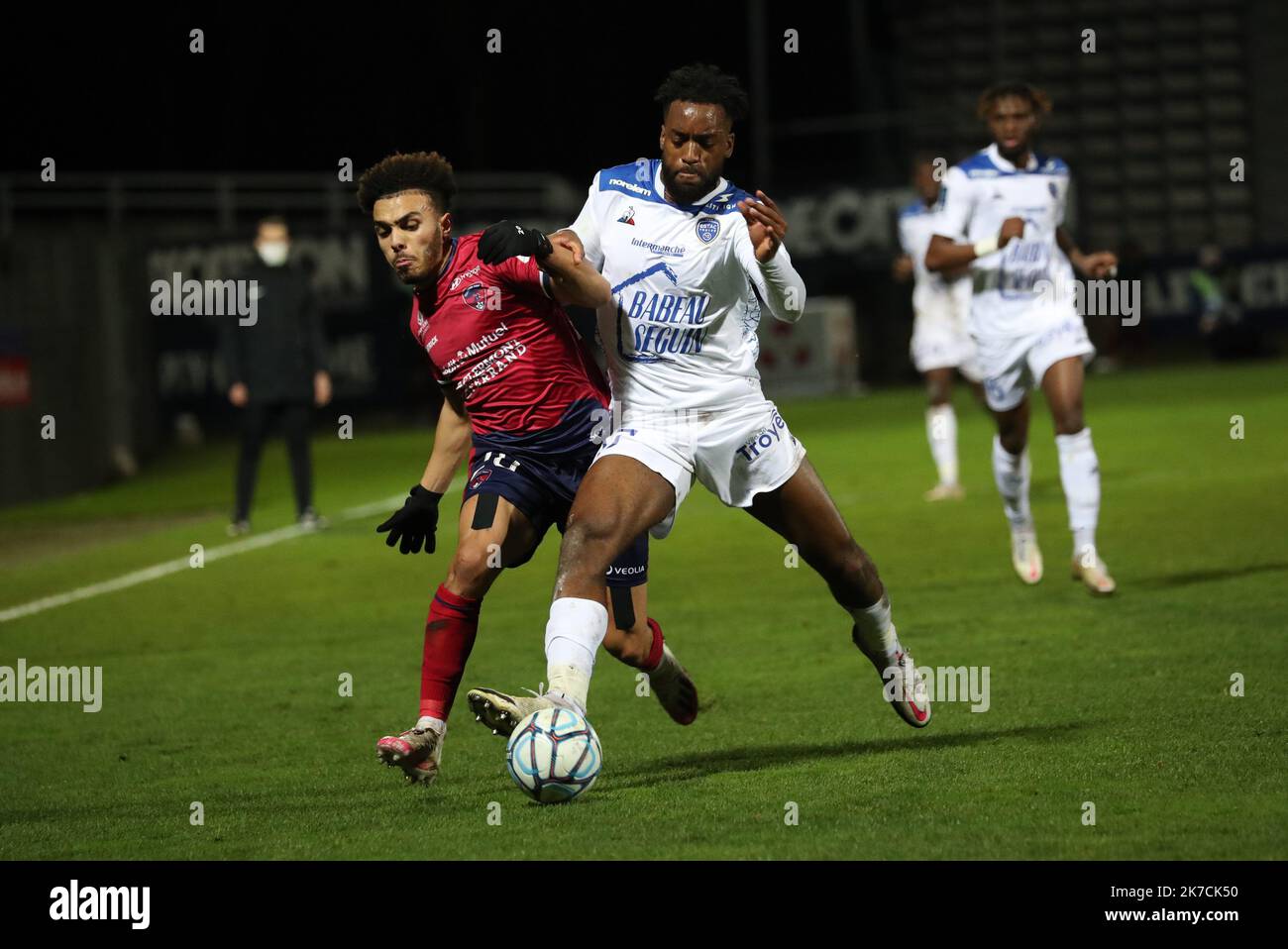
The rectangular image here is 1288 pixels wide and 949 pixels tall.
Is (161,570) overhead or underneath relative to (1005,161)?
underneath

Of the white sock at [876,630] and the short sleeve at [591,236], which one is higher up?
the short sleeve at [591,236]

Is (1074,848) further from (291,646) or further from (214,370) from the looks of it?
(214,370)

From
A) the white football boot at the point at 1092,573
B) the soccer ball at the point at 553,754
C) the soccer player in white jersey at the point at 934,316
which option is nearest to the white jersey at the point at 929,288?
the soccer player in white jersey at the point at 934,316

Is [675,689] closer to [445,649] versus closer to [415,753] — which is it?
[445,649]

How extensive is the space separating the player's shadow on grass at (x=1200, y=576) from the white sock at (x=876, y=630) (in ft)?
12.0

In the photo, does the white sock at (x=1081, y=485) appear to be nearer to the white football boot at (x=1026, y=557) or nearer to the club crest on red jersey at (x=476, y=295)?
the white football boot at (x=1026, y=557)

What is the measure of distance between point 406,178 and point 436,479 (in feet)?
3.33

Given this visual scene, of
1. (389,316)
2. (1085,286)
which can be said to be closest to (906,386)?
(1085,286)

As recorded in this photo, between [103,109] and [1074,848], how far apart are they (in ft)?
97.3

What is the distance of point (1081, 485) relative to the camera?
9500 millimetres

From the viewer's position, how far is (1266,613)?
8680 millimetres

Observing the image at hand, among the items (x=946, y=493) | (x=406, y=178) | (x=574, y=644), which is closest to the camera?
(x=574, y=644)

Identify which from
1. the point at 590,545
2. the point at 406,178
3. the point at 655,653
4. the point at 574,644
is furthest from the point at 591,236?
the point at 655,653

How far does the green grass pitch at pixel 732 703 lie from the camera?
5.21 meters
